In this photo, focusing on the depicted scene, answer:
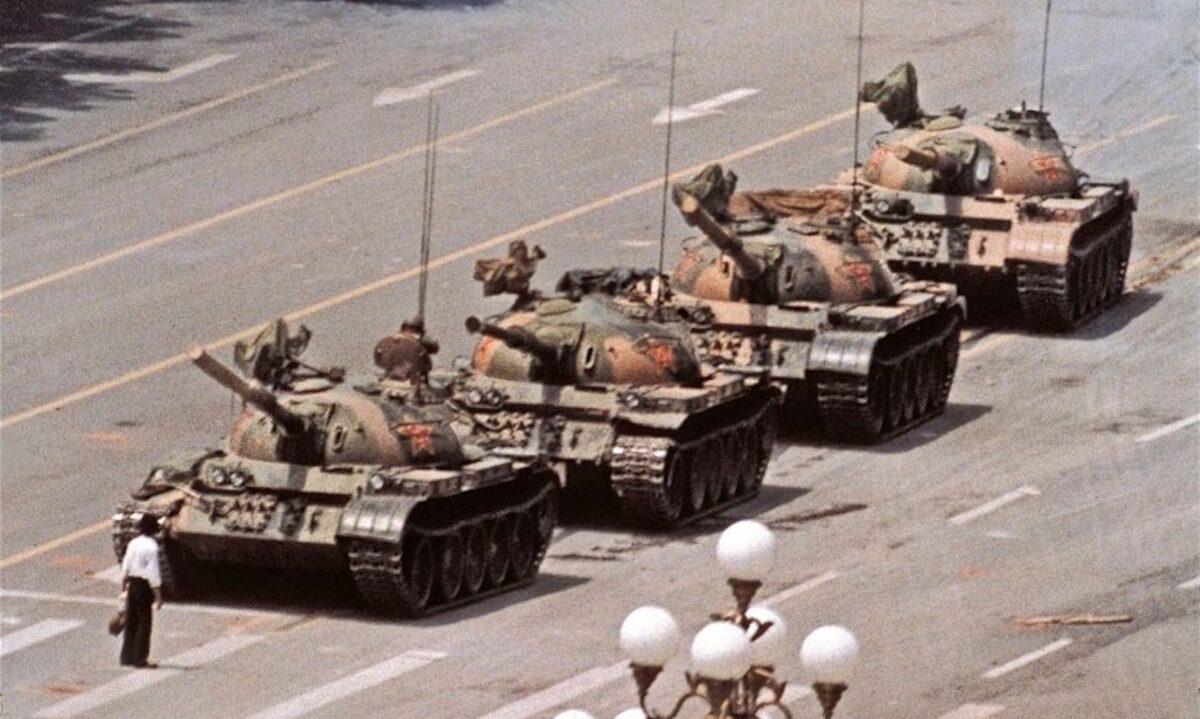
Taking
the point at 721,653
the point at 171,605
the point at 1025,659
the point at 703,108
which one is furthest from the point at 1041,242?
the point at 721,653

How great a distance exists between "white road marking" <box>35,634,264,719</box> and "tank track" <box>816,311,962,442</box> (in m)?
11.7

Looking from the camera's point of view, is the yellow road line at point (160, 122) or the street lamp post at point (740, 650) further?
the yellow road line at point (160, 122)

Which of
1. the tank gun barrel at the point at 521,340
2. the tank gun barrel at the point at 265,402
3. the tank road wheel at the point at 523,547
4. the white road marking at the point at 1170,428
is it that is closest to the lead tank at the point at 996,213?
the white road marking at the point at 1170,428

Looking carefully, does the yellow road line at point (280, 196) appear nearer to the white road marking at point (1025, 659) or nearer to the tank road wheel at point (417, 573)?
the tank road wheel at point (417, 573)

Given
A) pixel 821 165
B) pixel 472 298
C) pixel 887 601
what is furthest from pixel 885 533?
pixel 821 165

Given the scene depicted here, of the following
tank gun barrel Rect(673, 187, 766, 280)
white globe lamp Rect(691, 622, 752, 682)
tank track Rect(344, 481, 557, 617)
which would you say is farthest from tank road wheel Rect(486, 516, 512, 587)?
white globe lamp Rect(691, 622, 752, 682)

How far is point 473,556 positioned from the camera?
145ft

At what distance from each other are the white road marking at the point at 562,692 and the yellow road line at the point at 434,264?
14.3 m

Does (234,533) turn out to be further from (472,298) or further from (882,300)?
(472,298)

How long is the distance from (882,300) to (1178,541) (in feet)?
24.7

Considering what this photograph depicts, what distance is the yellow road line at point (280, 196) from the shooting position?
61.5 metres

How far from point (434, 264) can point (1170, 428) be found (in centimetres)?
1379

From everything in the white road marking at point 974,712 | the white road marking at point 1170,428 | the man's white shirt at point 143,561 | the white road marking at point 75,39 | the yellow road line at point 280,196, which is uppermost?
the man's white shirt at point 143,561

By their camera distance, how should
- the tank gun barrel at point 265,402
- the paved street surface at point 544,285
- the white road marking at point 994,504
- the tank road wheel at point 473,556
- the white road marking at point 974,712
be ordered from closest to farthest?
1. the white road marking at point 974,712
2. the paved street surface at point 544,285
3. the tank gun barrel at point 265,402
4. the tank road wheel at point 473,556
5. the white road marking at point 994,504
